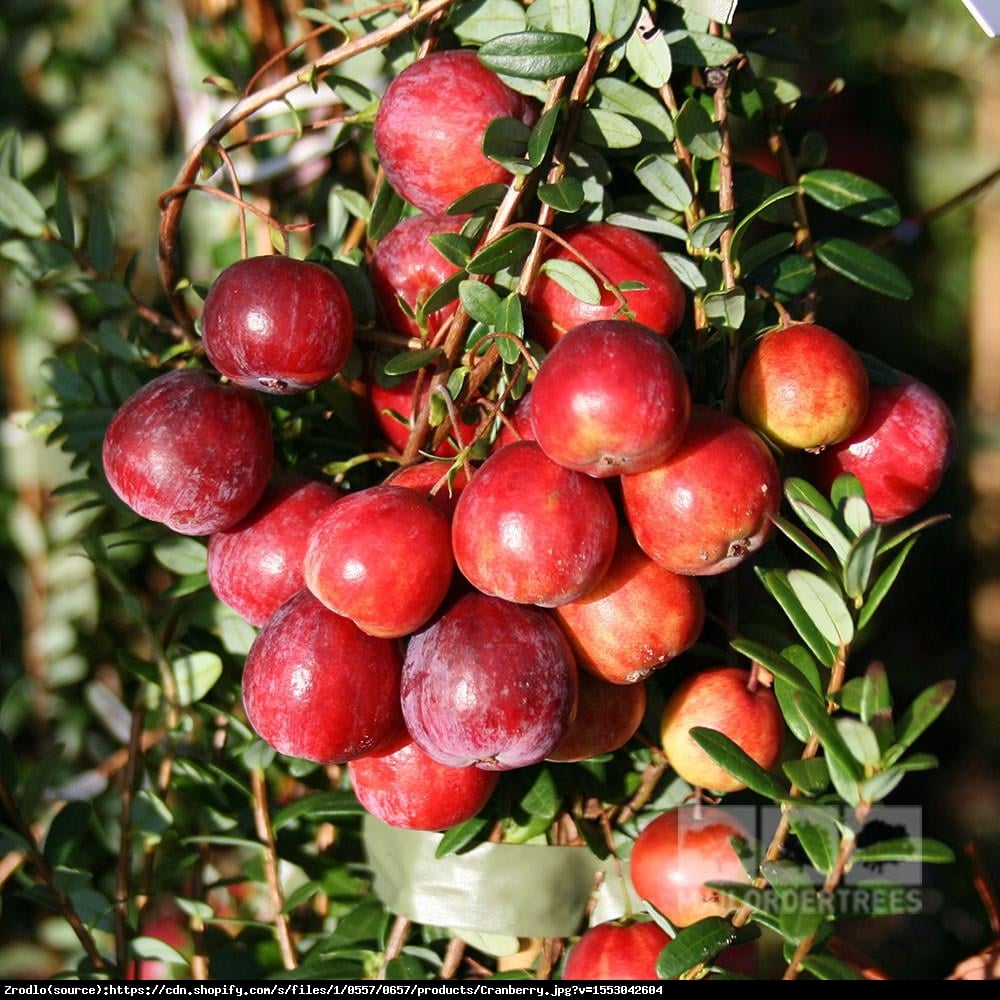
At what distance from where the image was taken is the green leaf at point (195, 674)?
0.99 meters

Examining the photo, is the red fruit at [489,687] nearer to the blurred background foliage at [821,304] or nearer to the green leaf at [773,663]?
the green leaf at [773,663]

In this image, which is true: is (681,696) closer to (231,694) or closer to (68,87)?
(231,694)

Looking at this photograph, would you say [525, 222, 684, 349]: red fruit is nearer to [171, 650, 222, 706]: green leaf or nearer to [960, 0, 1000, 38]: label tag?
[960, 0, 1000, 38]: label tag

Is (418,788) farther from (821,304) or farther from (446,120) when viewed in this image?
(821,304)

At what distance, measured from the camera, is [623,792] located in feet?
2.93

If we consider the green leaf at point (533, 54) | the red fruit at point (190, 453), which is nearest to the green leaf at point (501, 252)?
the green leaf at point (533, 54)

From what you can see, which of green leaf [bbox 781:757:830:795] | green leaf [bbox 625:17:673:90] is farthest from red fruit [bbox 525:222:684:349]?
green leaf [bbox 781:757:830:795]

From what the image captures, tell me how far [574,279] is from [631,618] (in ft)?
0.78

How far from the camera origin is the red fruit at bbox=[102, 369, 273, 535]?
76 cm

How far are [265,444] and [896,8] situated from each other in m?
1.51

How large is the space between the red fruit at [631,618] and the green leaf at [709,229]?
0.22 meters

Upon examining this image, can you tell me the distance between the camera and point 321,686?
0.71 m

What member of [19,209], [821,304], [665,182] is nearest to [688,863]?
[665,182]

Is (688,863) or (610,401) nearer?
(610,401)
